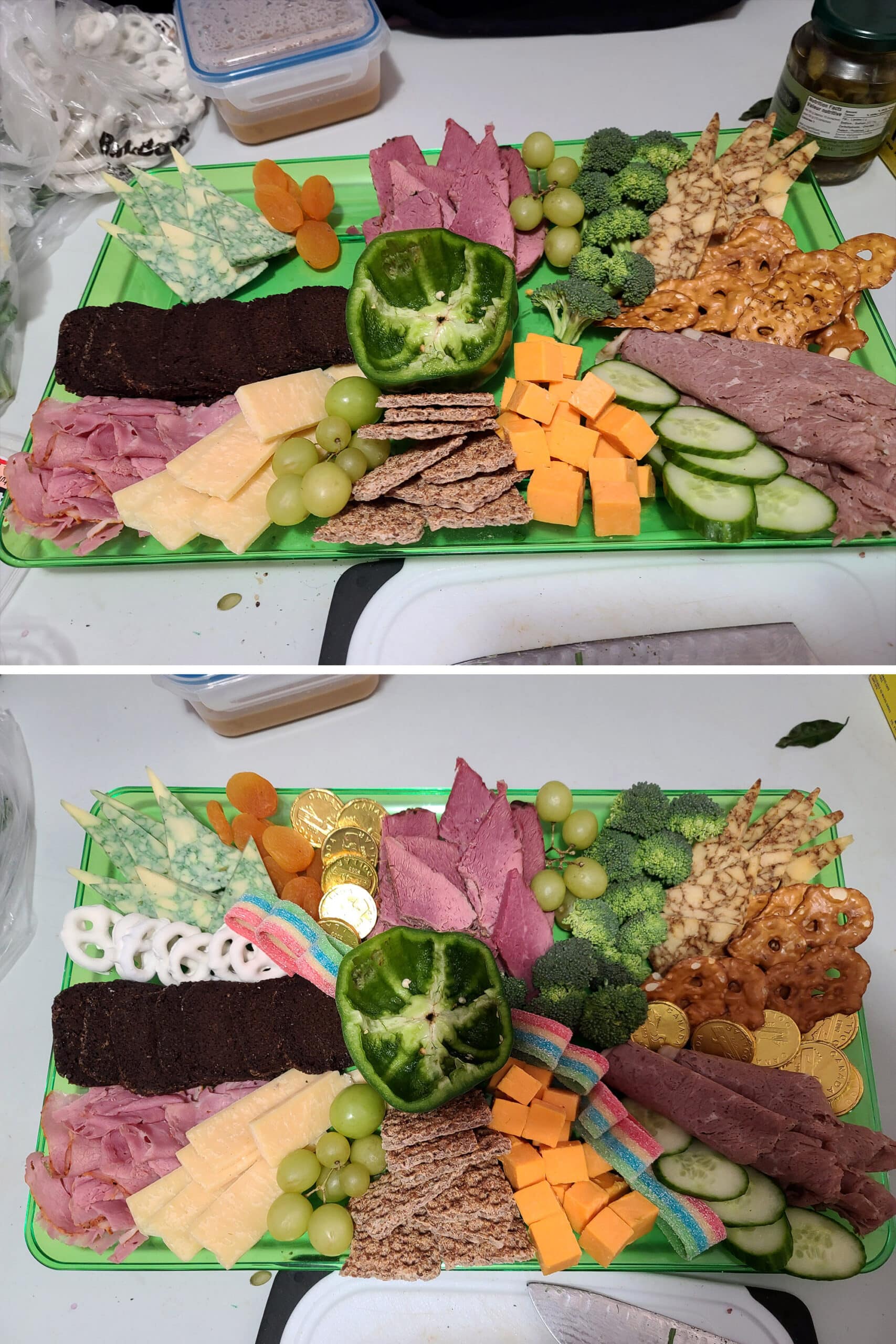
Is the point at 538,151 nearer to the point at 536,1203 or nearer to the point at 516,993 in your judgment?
the point at 516,993

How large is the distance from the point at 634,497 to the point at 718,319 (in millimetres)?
686

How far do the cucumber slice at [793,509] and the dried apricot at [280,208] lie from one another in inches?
70.3

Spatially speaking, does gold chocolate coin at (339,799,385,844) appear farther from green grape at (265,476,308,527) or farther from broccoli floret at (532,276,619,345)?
broccoli floret at (532,276,619,345)

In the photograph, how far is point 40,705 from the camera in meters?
3.46

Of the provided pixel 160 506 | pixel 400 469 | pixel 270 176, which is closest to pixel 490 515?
pixel 400 469

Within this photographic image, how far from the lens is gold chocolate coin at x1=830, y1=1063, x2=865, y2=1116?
2.52m

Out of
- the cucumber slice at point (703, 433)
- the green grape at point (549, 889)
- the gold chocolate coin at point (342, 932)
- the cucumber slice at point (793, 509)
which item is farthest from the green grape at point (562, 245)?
the gold chocolate coin at point (342, 932)

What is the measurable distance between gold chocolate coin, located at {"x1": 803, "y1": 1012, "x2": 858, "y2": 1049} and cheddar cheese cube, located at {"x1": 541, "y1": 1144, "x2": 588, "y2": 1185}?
762 millimetres

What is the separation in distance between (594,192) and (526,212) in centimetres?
24

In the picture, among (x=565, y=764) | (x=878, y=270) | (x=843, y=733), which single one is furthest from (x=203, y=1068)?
(x=878, y=270)

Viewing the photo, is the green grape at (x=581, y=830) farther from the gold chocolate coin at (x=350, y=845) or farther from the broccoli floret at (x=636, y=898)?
the gold chocolate coin at (x=350, y=845)

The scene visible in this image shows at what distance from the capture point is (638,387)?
276cm

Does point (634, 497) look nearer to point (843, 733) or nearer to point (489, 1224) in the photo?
point (843, 733)

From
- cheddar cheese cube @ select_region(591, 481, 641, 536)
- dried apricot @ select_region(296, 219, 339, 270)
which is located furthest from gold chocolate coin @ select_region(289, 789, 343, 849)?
dried apricot @ select_region(296, 219, 339, 270)
